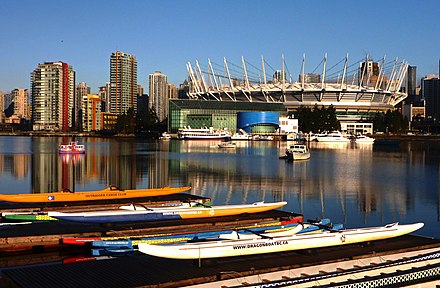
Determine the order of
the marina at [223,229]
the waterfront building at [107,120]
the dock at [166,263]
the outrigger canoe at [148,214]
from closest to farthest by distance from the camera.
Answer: the dock at [166,263]
the marina at [223,229]
the outrigger canoe at [148,214]
the waterfront building at [107,120]

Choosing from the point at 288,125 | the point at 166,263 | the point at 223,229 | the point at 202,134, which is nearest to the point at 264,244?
the point at 166,263

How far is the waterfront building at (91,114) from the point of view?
194 metres

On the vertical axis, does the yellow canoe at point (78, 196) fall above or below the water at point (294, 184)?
above

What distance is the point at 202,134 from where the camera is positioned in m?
122

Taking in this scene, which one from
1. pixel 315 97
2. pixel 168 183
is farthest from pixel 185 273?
pixel 315 97

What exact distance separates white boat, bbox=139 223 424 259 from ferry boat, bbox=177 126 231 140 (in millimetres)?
104476

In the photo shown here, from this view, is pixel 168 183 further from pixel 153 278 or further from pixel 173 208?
pixel 153 278

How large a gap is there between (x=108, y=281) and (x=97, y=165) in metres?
36.4

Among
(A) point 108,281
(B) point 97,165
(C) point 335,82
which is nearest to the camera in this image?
(A) point 108,281

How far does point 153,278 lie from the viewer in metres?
9.98

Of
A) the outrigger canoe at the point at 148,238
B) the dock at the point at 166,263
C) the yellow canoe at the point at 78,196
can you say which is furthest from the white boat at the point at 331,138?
the outrigger canoe at the point at 148,238

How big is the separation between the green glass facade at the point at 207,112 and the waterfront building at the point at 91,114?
2611 inches

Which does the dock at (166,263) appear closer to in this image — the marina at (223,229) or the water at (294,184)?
the marina at (223,229)

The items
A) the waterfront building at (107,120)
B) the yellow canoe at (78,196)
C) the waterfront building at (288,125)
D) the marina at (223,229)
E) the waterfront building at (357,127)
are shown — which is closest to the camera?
the marina at (223,229)
